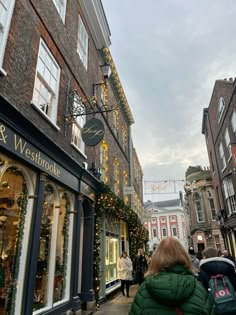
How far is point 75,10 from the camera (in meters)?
10.2

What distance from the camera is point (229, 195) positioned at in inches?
817

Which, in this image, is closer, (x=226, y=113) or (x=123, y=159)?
(x=123, y=159)

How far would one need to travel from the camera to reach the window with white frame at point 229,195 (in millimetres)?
19719

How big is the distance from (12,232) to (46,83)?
4.22 meters

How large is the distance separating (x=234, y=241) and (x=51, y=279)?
18.5 m

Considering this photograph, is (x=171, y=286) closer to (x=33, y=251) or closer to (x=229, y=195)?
(x=33, y=251)

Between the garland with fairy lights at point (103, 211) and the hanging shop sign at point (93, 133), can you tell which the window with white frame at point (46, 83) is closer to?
the hanging shop sign at point (93, 133)

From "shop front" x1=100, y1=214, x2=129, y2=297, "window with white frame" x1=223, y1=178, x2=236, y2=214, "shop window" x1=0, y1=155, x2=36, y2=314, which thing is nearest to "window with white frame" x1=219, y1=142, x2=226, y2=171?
"window with white frame" x1=223, y1=178, x2=236, y2=214

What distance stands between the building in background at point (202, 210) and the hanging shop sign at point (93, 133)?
26.0 metres

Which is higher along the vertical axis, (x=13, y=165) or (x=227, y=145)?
(x=227, y=145)

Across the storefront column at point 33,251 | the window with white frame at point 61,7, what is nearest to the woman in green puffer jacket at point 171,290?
the storefront column at point 33,251

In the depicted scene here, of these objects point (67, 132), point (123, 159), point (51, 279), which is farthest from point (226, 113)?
point (51, 279)

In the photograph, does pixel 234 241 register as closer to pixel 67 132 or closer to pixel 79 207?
pixel 79 207

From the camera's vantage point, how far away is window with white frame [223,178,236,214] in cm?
1972
